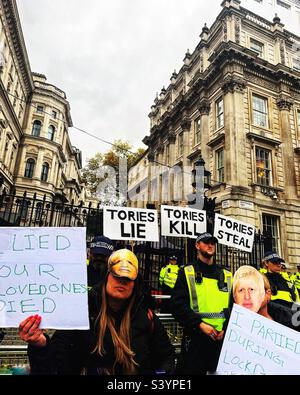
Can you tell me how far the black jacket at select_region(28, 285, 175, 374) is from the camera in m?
1.92

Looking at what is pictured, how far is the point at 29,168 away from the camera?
112 ft

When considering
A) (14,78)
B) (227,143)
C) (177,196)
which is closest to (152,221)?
(227,143)

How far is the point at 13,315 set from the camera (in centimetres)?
199

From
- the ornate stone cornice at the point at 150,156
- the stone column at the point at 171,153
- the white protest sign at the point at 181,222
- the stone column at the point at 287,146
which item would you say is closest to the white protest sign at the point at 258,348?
the white protest sign at the point at 181,222

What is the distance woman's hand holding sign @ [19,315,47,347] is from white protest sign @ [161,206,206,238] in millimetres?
4603

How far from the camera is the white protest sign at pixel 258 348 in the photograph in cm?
195

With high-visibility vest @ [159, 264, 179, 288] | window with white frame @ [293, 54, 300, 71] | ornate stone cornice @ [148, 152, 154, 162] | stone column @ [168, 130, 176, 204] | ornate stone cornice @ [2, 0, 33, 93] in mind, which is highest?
ornate stone cornice @ [2, 0, 33, 93]

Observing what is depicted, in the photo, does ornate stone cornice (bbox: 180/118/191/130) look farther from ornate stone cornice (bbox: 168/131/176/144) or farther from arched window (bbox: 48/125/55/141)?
arched window (bbox: 48/125/55/141)

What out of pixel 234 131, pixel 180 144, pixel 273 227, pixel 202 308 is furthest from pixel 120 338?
pixel 180 144

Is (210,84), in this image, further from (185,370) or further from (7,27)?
(185,370)

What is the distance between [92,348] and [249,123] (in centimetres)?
1777

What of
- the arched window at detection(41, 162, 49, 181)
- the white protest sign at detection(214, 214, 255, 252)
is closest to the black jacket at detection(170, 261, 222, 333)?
the white protest sign at detection(214, 214, 255, 252)

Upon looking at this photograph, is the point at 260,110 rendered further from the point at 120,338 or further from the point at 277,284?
the point at 120,338
